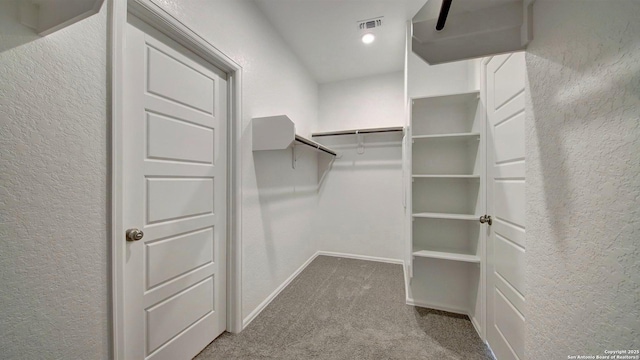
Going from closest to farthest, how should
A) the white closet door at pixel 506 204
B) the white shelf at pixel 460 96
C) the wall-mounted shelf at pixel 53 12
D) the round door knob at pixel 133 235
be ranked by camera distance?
1. the wall-mounted shelf at pixel 53 12
2. the round door knob at pixel 133 235
3. the white closet door at pixel 506 204
4. the white shelf at pixel 460 96

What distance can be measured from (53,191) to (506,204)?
2211mm

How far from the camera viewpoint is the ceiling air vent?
2164 millimetres

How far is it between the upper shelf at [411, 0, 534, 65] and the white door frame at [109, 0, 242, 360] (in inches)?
49.0

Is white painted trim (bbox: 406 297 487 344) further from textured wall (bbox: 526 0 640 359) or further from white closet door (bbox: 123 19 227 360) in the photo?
white closet door (bbox: 123 19 227 360)

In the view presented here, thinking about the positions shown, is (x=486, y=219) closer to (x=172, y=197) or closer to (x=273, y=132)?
(x=273, y=132)

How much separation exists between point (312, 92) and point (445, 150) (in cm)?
213

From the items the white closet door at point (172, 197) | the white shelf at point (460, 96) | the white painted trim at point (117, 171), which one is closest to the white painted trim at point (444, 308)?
the white closet door at point (172, 197)

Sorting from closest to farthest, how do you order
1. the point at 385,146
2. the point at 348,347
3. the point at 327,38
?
1. the point at 348,347
2. the point at 327,38
3. the point at 385,146

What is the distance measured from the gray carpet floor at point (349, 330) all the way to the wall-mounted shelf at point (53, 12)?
1.87 metres

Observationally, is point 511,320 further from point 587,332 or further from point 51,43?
point 51,43

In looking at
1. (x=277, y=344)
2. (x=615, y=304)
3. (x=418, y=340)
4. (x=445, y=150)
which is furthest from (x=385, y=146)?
(x=615, y=304)

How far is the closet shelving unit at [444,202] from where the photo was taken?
74.7 inches

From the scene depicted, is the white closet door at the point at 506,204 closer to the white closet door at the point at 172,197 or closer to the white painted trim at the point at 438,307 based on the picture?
the white painted trim at the point at 438,307

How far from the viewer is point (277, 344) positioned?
161 centimetres
